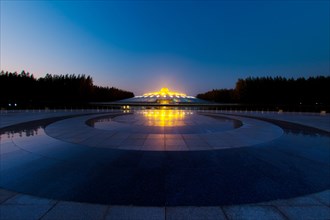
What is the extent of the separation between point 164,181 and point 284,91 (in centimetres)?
8302

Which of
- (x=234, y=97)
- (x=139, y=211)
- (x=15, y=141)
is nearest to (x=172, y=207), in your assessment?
(x=139, y=211)

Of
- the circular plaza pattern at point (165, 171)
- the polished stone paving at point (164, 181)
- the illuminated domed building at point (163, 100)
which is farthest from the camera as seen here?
the illuminated domed building at point (163, 100)

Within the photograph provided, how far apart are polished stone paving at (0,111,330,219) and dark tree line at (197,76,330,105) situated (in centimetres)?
6900

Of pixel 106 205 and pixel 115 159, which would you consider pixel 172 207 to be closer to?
pixel 106 205

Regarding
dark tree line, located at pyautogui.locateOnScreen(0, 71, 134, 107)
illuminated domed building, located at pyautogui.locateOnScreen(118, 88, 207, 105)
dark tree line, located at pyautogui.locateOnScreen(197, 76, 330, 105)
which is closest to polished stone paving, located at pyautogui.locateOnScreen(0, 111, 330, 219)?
illuminated domed building, located at pyautogui.locateOnScreen(118, 88, 207, 105)

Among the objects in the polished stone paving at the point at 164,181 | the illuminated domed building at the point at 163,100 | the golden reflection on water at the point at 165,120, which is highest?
the illuminated domed building at the point at 163,100

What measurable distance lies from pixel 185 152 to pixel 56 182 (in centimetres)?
464

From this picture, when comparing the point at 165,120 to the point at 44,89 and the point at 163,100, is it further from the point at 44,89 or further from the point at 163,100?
the point at 44,89

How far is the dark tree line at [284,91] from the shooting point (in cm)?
6421

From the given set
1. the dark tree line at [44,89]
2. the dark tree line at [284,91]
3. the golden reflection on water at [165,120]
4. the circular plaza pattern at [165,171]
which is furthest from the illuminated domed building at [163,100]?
the circular plaza pattern at [165,171]

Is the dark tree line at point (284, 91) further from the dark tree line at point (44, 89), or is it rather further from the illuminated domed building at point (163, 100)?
the dark tree line at point (44, 89)

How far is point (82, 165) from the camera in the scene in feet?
20.2

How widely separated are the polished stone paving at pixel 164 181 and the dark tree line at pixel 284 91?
2716 inches

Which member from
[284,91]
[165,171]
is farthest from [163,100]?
[165,171]
